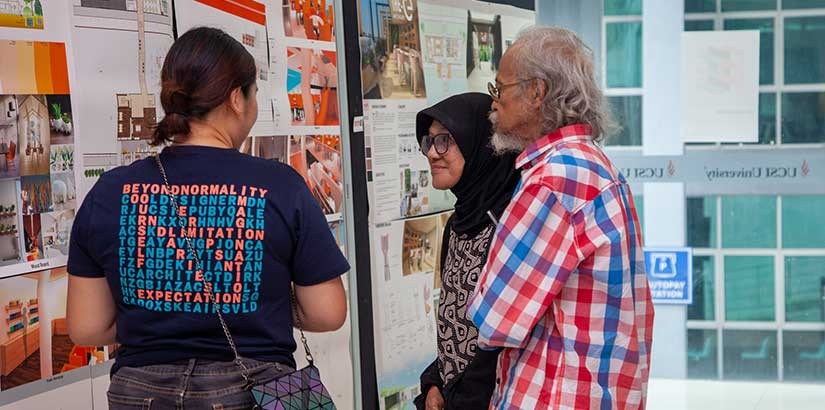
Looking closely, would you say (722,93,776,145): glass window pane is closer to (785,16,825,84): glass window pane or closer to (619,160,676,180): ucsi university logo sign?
(785,16,825,84): glass window pane

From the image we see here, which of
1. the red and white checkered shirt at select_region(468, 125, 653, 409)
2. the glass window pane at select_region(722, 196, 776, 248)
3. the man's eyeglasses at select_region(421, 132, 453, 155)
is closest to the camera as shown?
the red and white checkered shirt at select_region(468, 125, 653, 409)

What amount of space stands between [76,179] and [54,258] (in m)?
0.20

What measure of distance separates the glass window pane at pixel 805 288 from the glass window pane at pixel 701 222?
16.7 inches

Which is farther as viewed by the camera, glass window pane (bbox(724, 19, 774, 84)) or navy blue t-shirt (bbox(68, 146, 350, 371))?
glass window pane (bbox(724, 19, 774, 84))

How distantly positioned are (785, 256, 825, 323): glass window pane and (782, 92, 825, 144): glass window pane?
654 mm

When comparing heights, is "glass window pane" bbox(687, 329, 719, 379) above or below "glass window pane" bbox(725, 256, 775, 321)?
below

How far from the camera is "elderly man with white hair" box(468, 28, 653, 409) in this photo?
217cm

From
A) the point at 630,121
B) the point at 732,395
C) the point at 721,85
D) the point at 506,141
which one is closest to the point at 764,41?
the point at 721,85

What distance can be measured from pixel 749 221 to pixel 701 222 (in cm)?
25

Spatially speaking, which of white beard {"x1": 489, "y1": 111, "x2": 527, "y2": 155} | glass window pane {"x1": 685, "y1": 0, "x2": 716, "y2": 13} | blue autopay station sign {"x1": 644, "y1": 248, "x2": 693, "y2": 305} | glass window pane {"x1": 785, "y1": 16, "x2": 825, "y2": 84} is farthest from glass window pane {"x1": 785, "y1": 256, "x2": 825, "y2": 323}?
white beard {"x1": 489, "y1": 111, "x2": 527, "y2": 155}

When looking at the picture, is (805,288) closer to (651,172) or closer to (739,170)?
(739,170)

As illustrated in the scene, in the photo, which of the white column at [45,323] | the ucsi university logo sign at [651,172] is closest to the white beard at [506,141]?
the white column at [45,323]

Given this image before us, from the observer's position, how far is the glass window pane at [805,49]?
5766 millimetres

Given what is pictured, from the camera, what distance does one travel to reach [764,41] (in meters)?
5.81
